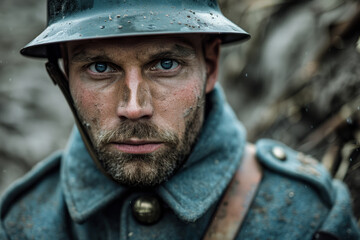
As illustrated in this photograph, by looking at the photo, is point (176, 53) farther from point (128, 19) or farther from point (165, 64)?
point (128, 19)

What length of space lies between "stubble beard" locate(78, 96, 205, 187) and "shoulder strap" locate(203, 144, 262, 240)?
35 centimetres

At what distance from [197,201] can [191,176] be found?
14 cm

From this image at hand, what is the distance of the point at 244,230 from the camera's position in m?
Answer: 1.87

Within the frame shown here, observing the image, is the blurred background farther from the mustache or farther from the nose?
the nose

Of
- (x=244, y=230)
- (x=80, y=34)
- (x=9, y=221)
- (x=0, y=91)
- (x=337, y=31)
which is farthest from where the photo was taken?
(x=0, y=91)

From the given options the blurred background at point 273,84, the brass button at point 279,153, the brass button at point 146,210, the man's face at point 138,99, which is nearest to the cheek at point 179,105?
the man's face at point 138,99

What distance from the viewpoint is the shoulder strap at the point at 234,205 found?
6.09ft

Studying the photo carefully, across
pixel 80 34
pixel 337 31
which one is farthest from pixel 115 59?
pixel 337 31

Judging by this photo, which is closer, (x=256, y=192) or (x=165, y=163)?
(x=165, y=163)

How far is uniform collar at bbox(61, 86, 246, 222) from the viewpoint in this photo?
180 centimetres

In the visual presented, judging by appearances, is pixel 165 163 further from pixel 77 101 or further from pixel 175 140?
pixel 77 101

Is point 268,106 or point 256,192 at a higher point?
point 256,192

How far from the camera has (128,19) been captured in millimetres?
1536

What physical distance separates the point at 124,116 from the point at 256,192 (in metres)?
0.82
